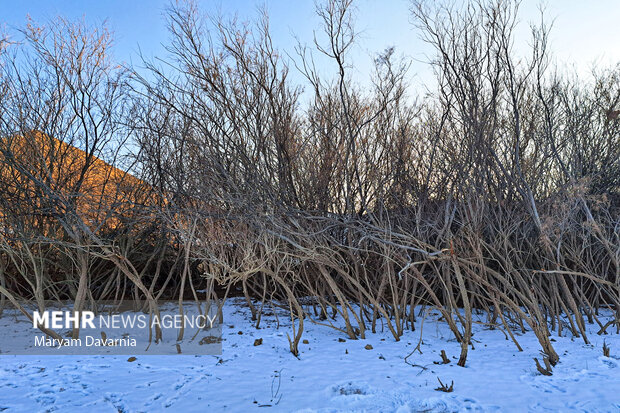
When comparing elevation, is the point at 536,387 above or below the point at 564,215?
below

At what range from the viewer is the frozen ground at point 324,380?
14.8 feet

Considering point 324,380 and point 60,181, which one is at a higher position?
point 60,181

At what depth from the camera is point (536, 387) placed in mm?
4902

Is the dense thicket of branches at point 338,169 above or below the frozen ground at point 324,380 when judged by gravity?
above

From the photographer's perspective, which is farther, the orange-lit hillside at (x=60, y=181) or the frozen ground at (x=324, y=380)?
the orange-lit hillside at (x=60, y=181)

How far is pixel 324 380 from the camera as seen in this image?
17.2 ft

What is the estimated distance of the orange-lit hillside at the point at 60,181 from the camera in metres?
7.19

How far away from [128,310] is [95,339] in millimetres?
1997

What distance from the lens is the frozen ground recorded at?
14.8ft

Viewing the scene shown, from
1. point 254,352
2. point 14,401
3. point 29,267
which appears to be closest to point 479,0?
point 254,352

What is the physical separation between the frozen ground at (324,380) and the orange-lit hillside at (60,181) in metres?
2.57

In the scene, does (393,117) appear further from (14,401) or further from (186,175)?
(14,401)

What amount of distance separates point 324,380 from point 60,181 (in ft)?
20.6

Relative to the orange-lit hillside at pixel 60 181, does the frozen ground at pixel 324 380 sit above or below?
below
